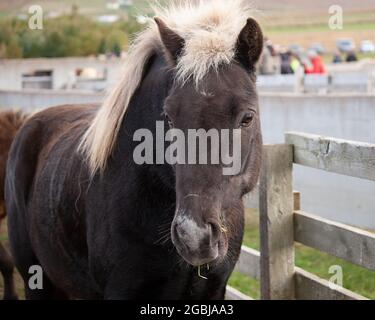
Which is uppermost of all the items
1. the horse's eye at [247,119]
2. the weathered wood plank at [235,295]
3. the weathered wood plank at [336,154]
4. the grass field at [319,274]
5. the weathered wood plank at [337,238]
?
the horse's eye at [247,119]

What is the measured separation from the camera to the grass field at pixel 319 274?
640 cm

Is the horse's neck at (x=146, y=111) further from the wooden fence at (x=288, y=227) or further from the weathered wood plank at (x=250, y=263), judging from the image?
the weathered wood plank at (x=250, y=263)

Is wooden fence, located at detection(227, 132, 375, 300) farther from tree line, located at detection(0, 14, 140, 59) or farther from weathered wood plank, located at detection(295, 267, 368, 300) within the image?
tree line, located at detection(0, 14, 140, 59)

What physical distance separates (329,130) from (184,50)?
6769mm

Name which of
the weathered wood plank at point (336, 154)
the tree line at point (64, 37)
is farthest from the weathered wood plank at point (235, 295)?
the tree line at point (64, 37)

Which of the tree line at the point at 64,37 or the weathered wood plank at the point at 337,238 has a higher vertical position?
the tree line at the point at 64,37

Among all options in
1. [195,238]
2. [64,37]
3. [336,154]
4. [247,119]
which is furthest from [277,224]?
[64,37]

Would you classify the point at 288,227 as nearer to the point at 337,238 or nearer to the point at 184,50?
the point at 337,238

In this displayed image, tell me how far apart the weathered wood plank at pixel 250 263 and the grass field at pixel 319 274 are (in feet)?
3.50

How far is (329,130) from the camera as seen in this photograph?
9.88m

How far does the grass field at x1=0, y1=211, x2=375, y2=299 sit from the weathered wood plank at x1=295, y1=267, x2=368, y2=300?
1087 millimetres

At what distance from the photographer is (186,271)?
3662mm

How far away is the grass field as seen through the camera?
21.0ft

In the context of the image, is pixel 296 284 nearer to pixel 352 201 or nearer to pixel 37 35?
pixel 352 201
